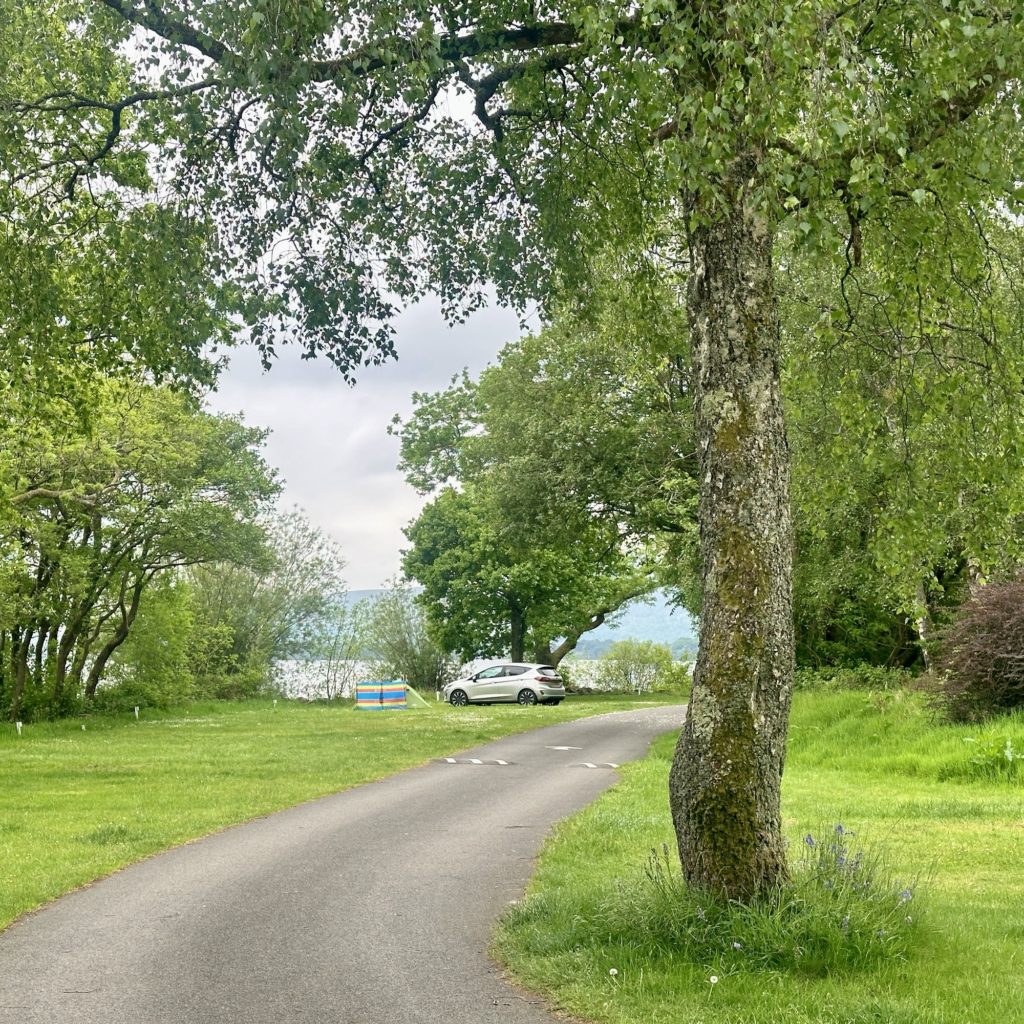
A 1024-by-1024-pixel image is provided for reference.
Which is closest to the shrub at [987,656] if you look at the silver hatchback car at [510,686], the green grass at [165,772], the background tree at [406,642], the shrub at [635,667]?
the green grass at [165,772]

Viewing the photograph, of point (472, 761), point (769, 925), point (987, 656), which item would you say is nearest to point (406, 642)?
point (472, 761)

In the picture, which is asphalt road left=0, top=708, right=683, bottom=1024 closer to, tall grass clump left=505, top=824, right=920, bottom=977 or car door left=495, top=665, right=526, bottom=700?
tall grass clump left=505, top=824, right=920, bottom=977

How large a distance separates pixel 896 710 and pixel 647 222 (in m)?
12.0

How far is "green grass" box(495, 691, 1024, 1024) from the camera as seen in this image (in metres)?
5.18

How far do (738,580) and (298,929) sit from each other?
12.8ft

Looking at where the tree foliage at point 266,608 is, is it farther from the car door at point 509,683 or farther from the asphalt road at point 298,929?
the asphalt road at point 298,929

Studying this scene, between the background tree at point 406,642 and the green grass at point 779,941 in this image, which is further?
the background tree at point 406,642

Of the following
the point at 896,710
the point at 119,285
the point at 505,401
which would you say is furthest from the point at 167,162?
the point at 505,401

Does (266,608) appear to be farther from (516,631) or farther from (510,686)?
(510,686)

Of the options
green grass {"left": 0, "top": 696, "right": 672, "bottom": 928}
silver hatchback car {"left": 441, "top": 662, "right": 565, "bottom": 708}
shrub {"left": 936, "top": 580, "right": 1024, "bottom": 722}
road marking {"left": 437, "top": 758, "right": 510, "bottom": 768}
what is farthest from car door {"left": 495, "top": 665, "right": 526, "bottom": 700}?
shrub {"left": 936, "top": 580, "right": 1024, "bottom": 722}

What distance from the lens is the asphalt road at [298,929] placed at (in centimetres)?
552

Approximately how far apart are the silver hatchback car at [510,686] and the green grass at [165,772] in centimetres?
441

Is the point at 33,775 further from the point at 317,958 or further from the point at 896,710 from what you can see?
the point at 896,710

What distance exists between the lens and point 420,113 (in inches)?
385
